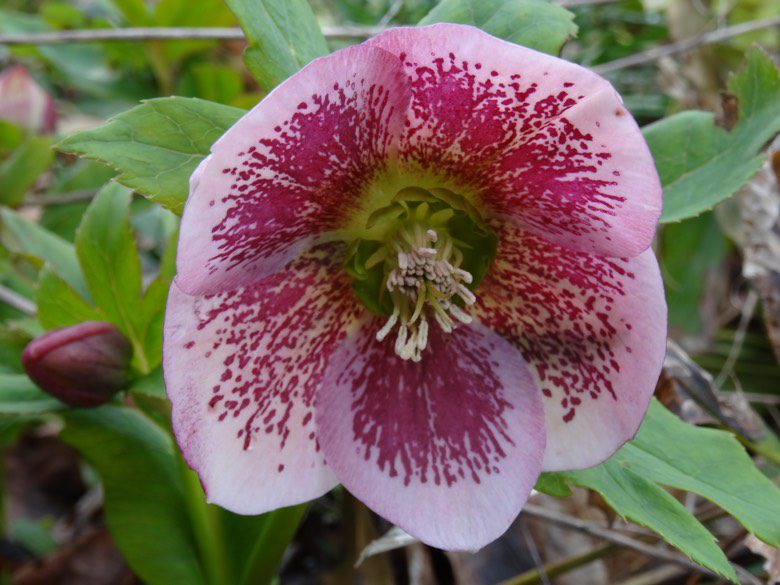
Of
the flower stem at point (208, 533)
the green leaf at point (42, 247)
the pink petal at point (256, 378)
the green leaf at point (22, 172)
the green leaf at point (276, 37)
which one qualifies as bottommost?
the flower stem at point (208, 533)

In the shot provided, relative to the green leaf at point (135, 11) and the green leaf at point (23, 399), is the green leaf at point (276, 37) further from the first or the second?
the green leaf at point (135, 11)

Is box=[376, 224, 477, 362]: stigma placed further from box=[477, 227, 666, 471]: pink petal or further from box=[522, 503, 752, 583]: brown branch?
box=[522, 503, 752, 583]: brown branch

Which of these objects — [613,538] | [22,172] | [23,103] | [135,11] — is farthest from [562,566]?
[135,11]

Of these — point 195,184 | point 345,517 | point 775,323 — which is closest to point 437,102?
point 195,184


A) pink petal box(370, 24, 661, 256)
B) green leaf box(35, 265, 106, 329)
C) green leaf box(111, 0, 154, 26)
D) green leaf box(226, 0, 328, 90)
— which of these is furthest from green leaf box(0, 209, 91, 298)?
green leaf box(111, 0, 154, 26)

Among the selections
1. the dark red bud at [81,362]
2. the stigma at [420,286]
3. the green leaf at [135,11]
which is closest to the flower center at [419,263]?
the stigma at [420,286]

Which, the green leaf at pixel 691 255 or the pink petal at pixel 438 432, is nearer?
the pink petal at pixel 438 432
